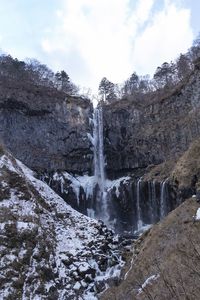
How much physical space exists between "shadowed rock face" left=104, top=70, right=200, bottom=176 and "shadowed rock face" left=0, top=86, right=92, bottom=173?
3.77 meters

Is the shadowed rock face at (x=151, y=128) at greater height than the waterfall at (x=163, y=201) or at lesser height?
greater

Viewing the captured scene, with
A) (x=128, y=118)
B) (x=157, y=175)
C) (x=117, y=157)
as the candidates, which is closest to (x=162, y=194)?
(x=157, y=175)

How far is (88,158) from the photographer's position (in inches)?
1868

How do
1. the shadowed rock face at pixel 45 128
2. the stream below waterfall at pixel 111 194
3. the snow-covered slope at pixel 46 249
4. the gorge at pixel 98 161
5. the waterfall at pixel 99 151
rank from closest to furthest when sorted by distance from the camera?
the snow-covered slope at pixel 46 249 < the gorge at pixel 98 161 < the stream below waterfall at pixel 111 194 < the shadowed rock face at pixel 45 128 < the waterfall at pixel 99 151

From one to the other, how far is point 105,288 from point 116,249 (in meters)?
4.68

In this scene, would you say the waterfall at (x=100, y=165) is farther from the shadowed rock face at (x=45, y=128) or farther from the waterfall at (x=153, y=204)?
Result: the waterfall at (x=153, y=204)

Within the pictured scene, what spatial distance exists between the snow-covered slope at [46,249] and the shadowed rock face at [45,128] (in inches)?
753

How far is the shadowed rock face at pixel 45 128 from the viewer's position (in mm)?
45500

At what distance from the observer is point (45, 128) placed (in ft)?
156

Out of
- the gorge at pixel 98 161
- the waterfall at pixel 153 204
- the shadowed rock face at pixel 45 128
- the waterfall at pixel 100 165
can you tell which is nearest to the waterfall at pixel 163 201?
the gorge at pixel 98 161

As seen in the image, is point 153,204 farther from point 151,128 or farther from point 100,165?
point 151,128

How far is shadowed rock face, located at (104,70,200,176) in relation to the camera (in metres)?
43.1

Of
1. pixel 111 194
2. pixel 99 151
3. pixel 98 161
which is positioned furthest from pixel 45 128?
pixel 111 194

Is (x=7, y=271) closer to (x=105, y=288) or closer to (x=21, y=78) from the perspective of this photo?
(x=105, y=288)
